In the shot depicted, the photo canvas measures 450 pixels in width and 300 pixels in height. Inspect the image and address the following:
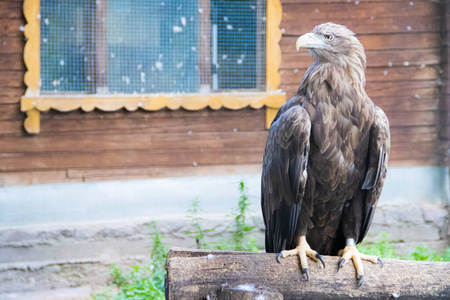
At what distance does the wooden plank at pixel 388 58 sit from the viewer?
18.3 feet

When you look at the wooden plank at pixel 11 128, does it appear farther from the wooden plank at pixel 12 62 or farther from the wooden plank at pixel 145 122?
the wooden plank at pixel 12 62

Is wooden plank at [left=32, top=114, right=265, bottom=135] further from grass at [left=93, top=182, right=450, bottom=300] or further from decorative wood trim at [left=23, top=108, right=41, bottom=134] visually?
grass at [left=93, top=182, right=450, bottom=300]

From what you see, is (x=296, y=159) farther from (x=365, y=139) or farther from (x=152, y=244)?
(x=152, y=244)

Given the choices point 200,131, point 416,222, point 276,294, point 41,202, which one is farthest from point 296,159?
point 416,222

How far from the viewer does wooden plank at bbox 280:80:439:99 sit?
5777 mm

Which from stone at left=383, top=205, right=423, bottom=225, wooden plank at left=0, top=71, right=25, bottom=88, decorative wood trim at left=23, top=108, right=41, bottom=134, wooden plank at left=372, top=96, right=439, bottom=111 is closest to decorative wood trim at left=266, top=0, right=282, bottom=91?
wooden plank at left=372, top=96, right=439, bottom=111

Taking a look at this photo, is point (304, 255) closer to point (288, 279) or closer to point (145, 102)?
point (288, 279)

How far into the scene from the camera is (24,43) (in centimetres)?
501

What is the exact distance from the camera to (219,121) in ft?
18.0

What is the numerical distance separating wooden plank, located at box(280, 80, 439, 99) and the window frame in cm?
95

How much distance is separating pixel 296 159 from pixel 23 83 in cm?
300

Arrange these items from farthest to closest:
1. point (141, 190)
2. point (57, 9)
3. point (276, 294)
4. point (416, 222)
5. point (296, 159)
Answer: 1. point (416, 222)
2. point (141, 190)
3. point (57, 9)
4. point (296, 159)
5. point (276, 294)

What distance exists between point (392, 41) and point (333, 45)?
2996mm

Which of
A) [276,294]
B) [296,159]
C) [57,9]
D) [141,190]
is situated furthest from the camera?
[141,190]
